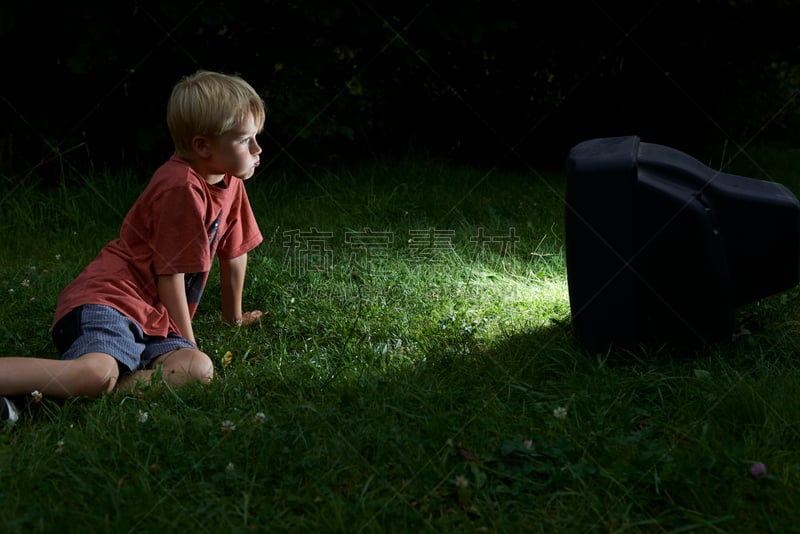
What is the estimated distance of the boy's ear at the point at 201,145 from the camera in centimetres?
268

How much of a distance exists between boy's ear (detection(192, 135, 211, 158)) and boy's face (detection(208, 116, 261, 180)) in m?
0.01

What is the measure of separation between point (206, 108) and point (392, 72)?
11.4ft

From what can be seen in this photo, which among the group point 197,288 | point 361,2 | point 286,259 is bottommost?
point 286,259

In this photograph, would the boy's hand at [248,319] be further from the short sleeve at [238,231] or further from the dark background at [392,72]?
the dark background at [392,72]

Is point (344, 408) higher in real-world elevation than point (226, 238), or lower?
lower

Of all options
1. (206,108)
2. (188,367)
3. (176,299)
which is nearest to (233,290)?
(176,299)

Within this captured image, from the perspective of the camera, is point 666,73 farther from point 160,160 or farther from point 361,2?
point 160,160

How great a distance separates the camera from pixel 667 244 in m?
2.35

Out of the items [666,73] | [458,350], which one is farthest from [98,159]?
[666,73]

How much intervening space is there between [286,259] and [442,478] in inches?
84.3

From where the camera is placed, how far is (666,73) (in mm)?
5816

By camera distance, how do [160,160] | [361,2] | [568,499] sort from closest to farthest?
[568,499]
[361,2]
[160,160]

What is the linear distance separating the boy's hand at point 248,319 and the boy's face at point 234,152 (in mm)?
659

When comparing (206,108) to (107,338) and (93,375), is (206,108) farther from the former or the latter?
(93,375)
